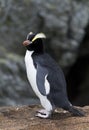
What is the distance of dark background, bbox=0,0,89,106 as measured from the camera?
11336 millimetres

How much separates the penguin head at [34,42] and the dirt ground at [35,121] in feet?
2.38

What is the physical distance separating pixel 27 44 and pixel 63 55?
18.6 ft

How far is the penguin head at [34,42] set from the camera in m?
6.91

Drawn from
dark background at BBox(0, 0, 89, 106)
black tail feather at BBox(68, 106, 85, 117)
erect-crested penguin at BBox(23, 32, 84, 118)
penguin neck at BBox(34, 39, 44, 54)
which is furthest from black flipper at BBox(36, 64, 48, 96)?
dark background at BBox(0, 0, 89, 106)

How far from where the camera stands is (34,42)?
695 cm

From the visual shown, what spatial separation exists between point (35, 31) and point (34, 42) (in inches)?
202

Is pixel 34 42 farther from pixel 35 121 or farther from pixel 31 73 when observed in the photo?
pixel 35 121

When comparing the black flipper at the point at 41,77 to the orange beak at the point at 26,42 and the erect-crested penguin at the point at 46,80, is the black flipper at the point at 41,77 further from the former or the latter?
the orange beak at the point at 26,42

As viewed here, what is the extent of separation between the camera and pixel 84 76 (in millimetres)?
13531

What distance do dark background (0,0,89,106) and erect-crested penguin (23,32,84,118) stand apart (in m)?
4.22

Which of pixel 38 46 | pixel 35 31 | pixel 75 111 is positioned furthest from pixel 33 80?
pixel 35 31

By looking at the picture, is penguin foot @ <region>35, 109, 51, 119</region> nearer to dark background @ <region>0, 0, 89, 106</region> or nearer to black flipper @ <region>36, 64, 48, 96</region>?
black flipper @ <region>36, 64, 48, 96</region>

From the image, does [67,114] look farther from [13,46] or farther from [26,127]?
[13,46]

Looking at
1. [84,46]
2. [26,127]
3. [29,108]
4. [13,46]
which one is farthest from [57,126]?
[84,46]
